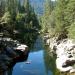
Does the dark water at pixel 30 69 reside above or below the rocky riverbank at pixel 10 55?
below

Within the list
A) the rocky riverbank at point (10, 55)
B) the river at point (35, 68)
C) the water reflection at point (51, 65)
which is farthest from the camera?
the rocky riverbank at point (10, 55)

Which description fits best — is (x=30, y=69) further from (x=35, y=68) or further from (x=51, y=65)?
(x=51, y=65)

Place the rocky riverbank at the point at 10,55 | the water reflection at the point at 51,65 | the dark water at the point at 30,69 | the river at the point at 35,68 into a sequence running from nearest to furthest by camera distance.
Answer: the water reflection at the point at 51,65, the river at the point at 35,68, the dark water at the point at 30,69, the rocky riverbank at the point at 10,55

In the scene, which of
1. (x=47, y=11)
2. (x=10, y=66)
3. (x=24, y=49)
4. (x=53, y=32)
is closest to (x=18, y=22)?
(x=47, y=11)

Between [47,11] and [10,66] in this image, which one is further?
[47,11]

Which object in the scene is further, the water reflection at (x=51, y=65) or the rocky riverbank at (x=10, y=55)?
the rocky riverbank at (x=10, y=55)

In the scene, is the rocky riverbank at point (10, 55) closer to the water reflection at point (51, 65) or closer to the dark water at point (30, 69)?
the dark water at point (30, 69)

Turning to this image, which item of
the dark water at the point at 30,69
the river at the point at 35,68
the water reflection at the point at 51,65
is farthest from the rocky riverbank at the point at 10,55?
the water reflection at the point at 51,65

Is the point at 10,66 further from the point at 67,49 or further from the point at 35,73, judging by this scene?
the point at 67,49

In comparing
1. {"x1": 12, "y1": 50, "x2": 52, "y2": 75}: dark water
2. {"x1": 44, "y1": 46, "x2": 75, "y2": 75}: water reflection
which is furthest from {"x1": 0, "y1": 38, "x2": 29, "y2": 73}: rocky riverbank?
{"x1": 44, "y1": 46, "x2": 75, "y2": 75}: water reflection

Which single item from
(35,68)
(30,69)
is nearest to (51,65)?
(35,68)

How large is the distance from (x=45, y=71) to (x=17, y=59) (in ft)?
30.0

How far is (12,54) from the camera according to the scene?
46.6m

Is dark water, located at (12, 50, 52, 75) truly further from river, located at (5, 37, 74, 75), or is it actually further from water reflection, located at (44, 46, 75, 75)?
water reflection, located at (44, 46, 75, 75)
